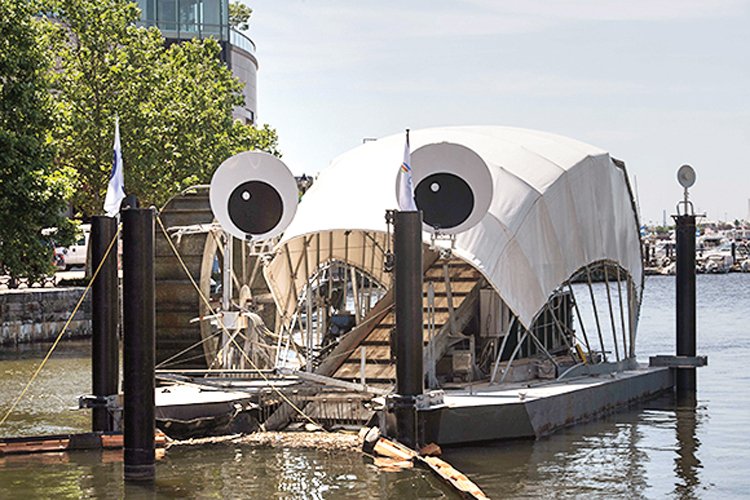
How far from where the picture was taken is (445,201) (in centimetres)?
2545

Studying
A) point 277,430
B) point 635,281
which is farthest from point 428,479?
point 635,281

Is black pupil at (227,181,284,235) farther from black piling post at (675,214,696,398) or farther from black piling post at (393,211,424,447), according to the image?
black piling post at (675,214,696,398)

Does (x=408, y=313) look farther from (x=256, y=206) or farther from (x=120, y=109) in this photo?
(x=120, y=109)

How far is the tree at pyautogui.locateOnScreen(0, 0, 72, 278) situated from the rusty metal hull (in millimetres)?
17856

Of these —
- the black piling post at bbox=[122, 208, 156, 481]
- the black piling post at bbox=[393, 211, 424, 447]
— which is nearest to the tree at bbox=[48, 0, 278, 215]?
the black piling post at bbox=[393, 211, 424, 447]

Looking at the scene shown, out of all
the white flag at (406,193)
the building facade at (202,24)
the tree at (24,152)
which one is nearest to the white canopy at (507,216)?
the white flag at (406,193)

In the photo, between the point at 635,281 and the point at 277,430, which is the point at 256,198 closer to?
the point at 277,430

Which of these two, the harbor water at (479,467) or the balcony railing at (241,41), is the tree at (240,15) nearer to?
the balcony railing at (241,41)

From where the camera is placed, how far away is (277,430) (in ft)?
85.6

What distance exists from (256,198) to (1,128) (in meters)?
14.4

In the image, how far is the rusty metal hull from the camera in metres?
24.3

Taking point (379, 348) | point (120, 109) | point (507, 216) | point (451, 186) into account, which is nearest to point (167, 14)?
point (120, 109)

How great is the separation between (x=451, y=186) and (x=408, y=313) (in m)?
3.89

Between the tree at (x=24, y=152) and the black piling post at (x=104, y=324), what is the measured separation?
16.0 m
